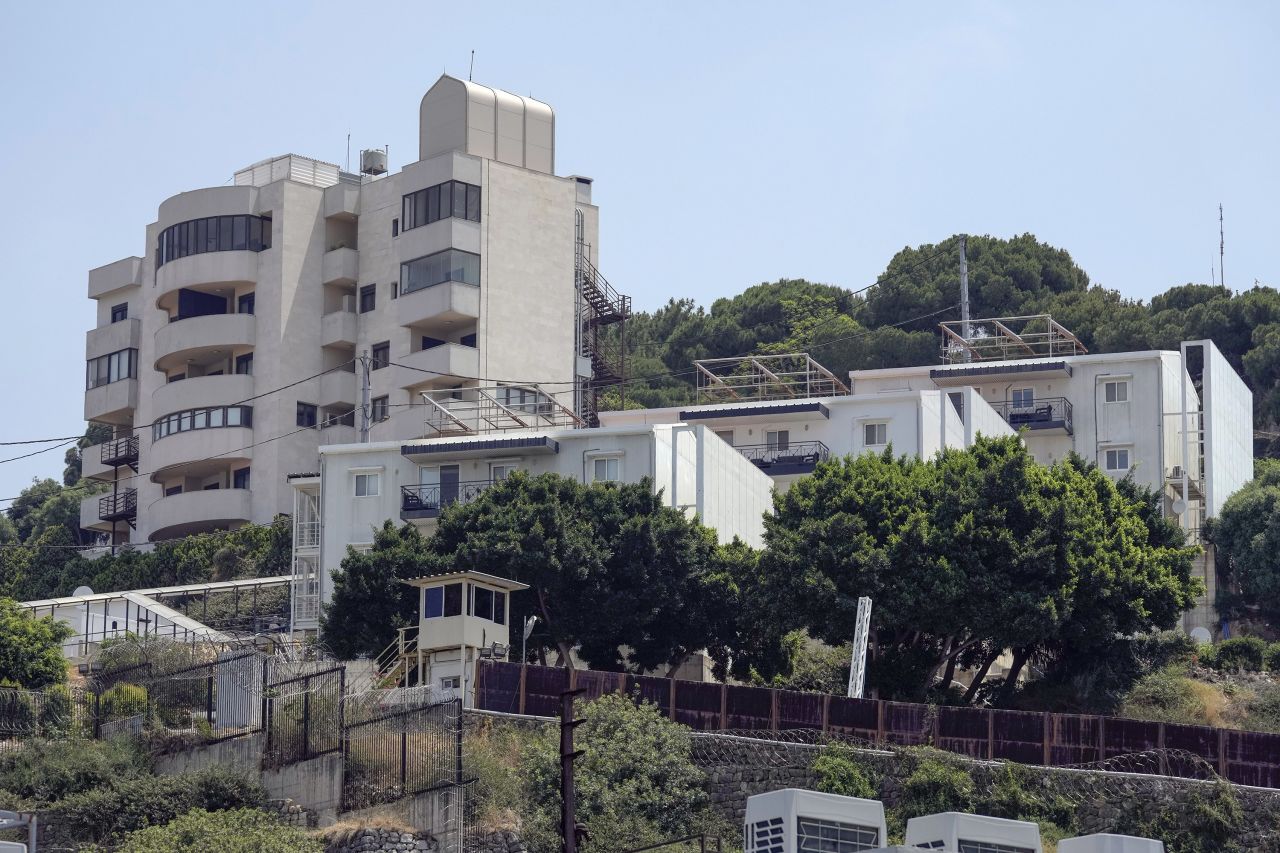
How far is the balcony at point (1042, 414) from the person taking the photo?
9306 cm

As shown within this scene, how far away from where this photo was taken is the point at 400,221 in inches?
4087

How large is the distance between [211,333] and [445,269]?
11.9m

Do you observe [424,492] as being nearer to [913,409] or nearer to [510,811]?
[913,409]

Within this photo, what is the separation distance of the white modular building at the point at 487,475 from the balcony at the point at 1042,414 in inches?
595

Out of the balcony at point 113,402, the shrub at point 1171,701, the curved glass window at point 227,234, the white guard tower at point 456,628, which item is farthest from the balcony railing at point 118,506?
the shrub at point 1171,701

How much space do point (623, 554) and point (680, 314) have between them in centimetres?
7111

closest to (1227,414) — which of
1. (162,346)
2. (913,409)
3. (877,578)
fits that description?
(913,409)

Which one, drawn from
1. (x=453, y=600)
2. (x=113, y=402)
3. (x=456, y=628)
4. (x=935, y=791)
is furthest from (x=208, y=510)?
(x=935, y=791)

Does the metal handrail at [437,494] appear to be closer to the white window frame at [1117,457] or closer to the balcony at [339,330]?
the balcony at [339,330]

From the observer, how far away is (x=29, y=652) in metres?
62.2

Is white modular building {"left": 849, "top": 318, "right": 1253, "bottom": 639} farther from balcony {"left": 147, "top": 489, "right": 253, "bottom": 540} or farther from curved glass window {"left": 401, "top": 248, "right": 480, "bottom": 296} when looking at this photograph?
balcony {"left": 147, "top": 489, "right": 253, "bottom": 540}

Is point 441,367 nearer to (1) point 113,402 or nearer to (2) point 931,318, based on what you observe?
(1) point 113,402

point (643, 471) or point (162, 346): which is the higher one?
point (162, 346)

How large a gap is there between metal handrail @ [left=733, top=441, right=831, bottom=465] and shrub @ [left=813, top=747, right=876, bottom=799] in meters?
36.7
